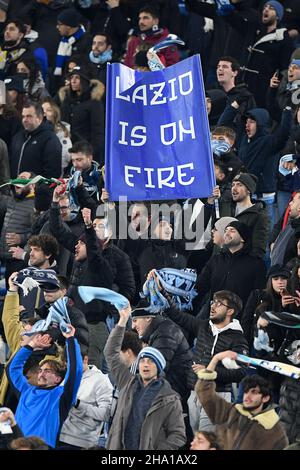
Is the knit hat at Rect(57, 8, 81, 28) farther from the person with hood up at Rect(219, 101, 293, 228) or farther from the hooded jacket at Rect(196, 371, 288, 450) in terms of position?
the hooded jacket at Rect(196, 371, 288, 450)

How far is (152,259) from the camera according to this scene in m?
16.7

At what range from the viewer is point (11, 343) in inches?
628

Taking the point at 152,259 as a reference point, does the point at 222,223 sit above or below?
above

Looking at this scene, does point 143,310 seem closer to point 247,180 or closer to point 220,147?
point 247,180

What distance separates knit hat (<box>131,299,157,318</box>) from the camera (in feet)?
50.6

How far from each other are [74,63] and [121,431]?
7.27 m

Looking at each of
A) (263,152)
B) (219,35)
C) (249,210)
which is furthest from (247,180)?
(219,35)

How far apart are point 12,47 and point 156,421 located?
8.71 meters

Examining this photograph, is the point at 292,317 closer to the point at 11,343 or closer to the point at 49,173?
the point at 11,343

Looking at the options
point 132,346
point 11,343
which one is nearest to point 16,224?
point 11,343

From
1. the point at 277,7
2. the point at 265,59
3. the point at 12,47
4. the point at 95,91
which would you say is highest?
the point at 277,7

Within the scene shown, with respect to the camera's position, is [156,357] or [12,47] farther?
[12,47]

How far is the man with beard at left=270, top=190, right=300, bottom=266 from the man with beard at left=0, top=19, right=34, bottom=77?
6.21 metres

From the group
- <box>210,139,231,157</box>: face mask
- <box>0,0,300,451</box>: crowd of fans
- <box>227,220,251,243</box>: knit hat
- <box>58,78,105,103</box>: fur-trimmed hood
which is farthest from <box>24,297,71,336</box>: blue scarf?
<box>58,78,105,103</box>: fur-trimmed hood
